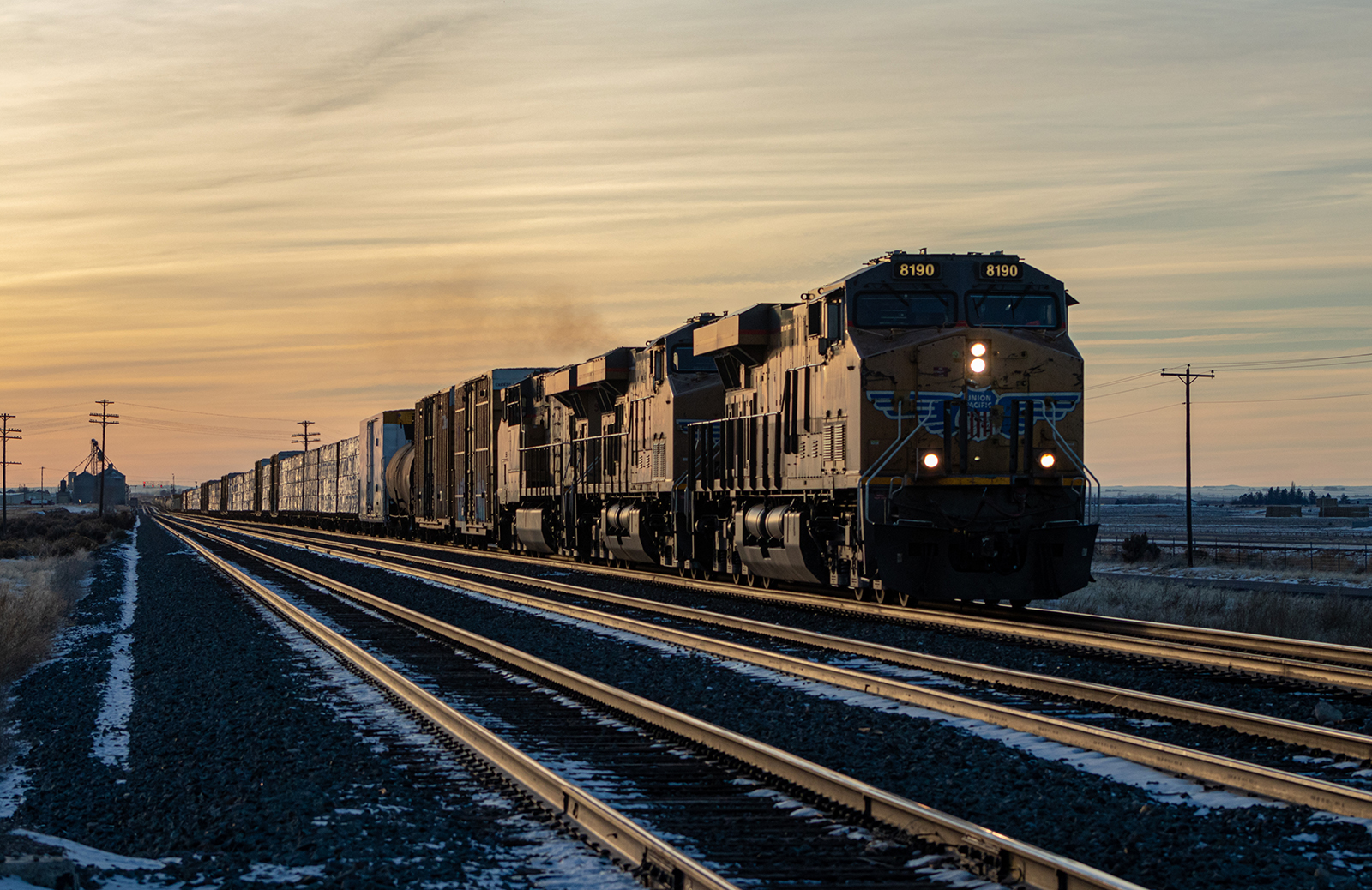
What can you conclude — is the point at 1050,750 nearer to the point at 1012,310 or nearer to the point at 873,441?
the point at 873,441

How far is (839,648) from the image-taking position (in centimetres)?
1180

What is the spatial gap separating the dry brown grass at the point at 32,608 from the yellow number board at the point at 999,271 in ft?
36.3

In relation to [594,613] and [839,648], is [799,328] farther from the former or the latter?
[839,648]

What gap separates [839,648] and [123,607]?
13743 millimetres

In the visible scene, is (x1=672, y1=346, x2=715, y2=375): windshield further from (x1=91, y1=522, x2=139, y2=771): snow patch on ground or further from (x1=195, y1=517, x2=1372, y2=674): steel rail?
(x1=91, y1=522, x2=139, y2=771): snow patch on ground

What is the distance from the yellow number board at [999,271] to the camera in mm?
15172

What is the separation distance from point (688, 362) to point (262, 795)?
1634 centimetres

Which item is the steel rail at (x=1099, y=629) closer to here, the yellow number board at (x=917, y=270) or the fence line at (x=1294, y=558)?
the yellow number board at (x=917, y=270)

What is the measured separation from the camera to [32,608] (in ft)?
57.9

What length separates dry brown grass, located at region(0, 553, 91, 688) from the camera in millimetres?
13086

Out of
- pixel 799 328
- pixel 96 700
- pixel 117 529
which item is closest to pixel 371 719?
pixel 96 700

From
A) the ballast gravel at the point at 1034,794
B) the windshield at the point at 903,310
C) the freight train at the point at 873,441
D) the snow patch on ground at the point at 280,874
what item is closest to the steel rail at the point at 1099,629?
the freight train at the point at 873,441

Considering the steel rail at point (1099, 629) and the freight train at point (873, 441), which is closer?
the steel rail at point (1099, 629)

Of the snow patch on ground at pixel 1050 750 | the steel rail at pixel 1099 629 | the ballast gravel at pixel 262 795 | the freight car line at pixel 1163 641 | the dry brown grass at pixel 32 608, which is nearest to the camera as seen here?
the ballast gravel at pixel 262 795
